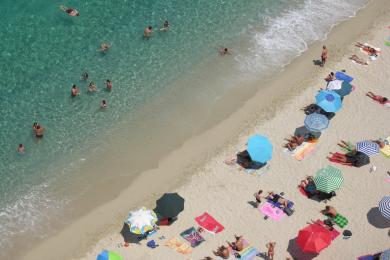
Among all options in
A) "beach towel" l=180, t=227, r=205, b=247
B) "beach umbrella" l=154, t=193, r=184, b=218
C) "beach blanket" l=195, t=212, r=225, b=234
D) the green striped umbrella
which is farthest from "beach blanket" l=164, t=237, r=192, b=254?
the green striped umbrella

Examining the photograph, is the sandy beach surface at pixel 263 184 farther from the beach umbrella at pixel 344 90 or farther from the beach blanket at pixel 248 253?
Result: the beach umbrella at pixel 344 90

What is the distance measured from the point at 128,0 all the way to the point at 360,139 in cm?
1823

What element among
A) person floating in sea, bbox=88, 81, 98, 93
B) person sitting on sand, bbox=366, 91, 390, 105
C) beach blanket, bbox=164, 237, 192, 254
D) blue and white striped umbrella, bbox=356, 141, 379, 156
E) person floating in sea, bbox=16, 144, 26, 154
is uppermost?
person sitting on sand, bbox=366, 91, 390, 105

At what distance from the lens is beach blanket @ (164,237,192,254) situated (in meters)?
26.0

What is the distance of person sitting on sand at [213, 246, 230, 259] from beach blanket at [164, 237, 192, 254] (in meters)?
1.16

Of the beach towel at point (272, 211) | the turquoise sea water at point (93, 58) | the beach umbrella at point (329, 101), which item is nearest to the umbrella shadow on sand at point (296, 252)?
the beach towel at point (272, 211)

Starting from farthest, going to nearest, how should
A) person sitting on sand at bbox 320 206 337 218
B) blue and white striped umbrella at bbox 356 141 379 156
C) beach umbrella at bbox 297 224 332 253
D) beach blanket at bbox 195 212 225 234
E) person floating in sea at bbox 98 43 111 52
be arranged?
person floating in sea at bbox 98 43 111 52
blue and white striped umbrella at bbox 356 141 379 156
person sitting on sand at bbox 320 206 337 218
beach blanket at bbox 195 212 225 234
beach umbrella at bbox 297 224 332 253

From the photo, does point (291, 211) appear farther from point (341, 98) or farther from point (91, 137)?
point (91, 137)

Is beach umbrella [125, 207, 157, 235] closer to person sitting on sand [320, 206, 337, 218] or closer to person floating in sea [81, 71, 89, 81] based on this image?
person sitting on sand [320, 206, 337, 218]

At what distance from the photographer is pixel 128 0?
133ft

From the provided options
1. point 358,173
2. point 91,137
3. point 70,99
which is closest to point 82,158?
point 91,137

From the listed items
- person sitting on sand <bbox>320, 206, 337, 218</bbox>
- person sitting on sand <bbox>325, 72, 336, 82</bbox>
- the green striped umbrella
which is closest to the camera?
person sitting on sand <bbox>320, 206, 337, 218</bbox>

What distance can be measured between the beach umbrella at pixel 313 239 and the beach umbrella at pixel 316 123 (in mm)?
6236

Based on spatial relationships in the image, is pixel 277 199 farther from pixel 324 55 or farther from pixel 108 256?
pixel 324 55
